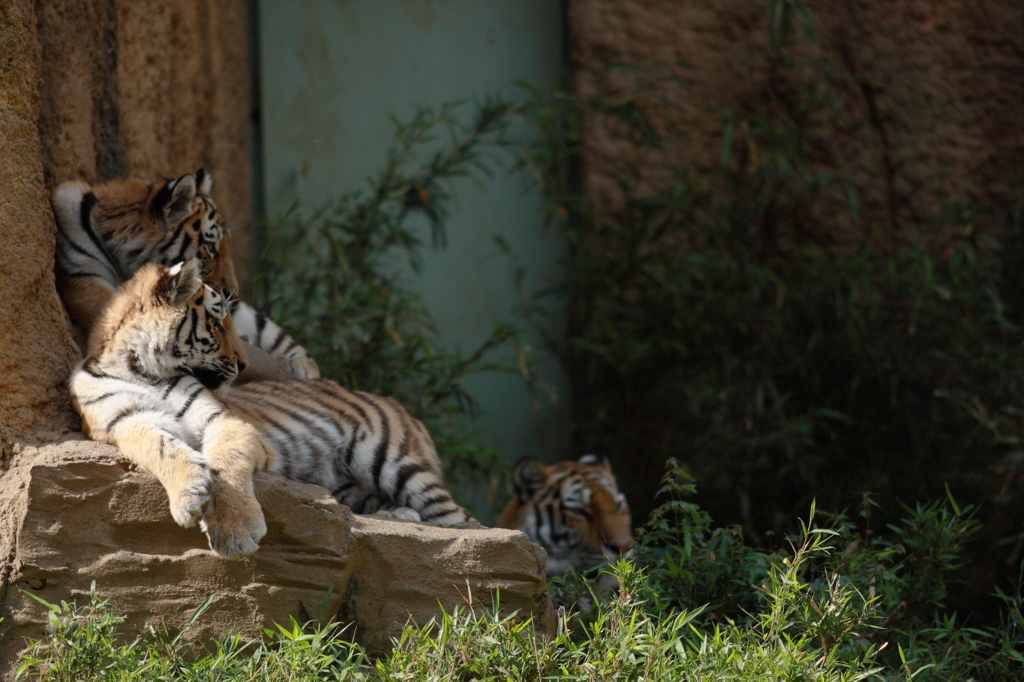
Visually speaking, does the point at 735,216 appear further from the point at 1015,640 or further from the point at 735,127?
the point at 1015,640

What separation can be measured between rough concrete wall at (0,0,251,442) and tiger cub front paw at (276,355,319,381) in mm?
734

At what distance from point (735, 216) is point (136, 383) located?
3.47 metres

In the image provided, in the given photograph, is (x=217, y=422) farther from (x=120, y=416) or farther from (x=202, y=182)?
(x=202, y=182)

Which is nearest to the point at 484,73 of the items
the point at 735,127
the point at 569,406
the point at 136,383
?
the point at 735,127

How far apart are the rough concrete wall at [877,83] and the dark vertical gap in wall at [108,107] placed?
2.72 m

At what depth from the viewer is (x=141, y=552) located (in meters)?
2.25

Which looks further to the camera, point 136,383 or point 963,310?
point 963,310

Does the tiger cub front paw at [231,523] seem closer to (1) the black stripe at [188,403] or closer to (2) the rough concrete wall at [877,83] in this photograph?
(1) the black stripe at [188,403]

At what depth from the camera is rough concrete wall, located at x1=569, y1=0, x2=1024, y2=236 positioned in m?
5.38

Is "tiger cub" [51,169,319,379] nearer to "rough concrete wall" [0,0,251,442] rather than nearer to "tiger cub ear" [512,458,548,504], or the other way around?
"rough concrete wall" [0,0,251,442]

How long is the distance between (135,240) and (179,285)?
0.58 meters

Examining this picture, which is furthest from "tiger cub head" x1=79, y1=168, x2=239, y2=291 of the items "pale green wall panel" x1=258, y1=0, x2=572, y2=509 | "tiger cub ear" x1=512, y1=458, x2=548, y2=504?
"pale green wall panel" x1=258, y1=0, x2=572, y2=509

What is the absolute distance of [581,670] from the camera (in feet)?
7.03

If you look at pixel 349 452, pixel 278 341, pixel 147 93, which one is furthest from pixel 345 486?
pixel 147 93
